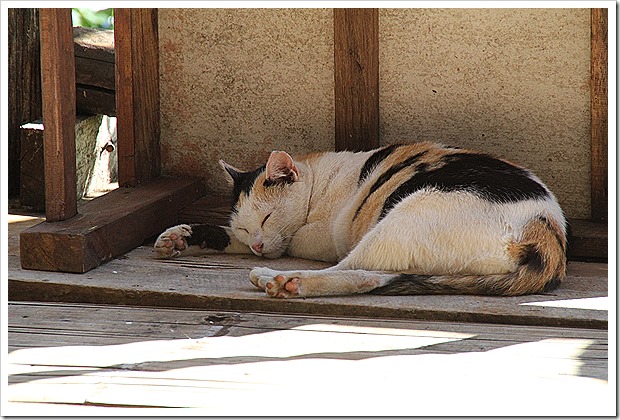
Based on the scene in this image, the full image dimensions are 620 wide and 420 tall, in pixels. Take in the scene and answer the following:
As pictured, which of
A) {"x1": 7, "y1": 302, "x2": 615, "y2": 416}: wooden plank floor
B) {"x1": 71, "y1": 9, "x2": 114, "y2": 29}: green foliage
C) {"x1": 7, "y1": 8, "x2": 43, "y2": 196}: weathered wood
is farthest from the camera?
{"x1": 71, "y1": 9, "x2": 114, "y2": 29}: green foliage

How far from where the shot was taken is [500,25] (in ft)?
15.6

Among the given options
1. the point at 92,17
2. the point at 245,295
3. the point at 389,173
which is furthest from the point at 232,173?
the point at 92,17

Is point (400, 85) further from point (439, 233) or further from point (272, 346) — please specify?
point (272, 346)

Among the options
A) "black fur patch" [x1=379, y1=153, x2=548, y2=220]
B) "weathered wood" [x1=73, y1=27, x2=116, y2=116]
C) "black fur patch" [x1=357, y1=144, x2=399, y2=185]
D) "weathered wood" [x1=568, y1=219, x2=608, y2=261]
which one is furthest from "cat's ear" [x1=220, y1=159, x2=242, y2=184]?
"weathered wood" [x1=568, y1=219, x2=608, y2=261]

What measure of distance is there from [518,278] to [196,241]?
168cm

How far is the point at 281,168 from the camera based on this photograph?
4.43 m

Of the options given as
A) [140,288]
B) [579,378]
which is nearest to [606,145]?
[579,378]

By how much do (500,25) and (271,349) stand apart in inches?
95.0

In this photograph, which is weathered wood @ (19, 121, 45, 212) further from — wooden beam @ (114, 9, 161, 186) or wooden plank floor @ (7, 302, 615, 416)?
wooden plank floor @ (7, 302, 615, 416)

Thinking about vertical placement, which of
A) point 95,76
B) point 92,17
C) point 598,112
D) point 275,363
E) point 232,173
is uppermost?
point 92,17

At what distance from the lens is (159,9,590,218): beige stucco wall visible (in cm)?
471

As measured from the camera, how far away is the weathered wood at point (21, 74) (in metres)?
5.64

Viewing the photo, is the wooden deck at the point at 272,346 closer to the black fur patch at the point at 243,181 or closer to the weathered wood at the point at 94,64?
the black fur patch at the point at 243,181

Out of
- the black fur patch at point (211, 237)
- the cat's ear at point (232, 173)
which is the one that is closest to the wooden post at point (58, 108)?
the black fur patch at point (211, 237)
